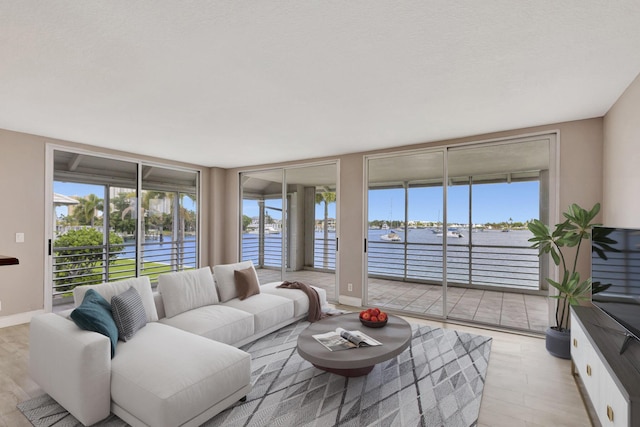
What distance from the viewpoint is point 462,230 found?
6.47 m

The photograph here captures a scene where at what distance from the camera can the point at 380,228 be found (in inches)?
214

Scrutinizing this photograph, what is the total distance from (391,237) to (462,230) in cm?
157

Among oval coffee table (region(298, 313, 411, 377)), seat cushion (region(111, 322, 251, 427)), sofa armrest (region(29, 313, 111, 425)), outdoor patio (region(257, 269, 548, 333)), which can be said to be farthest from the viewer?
outdoor patio (region(257, 269, 548, 333))

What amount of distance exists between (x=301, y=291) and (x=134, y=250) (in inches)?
122

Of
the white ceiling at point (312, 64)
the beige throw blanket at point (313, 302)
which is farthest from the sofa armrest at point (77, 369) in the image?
the beige throw blanket at point (313, 302)

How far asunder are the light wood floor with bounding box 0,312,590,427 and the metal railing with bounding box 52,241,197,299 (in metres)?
1.24

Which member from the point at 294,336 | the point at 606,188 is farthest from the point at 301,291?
the point at 606,188

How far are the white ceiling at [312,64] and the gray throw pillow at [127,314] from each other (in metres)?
1.77

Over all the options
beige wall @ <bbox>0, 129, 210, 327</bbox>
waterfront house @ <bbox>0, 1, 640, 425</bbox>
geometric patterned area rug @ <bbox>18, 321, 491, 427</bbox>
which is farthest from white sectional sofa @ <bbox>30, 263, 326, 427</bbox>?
beige wall @ <bbox>0, 129, 210, 327</bbox>

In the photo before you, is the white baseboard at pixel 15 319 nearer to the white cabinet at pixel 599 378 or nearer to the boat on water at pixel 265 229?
the boat on water at pixel 265 229

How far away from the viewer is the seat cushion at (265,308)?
133 inches

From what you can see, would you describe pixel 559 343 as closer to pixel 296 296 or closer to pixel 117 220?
pixel 296 296

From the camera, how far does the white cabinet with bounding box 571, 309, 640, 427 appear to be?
149cm

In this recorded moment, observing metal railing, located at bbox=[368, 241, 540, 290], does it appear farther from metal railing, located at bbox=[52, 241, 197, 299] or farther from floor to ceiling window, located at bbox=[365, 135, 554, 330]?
metal railing, located at bbox=[52, 241, 197, 299]
